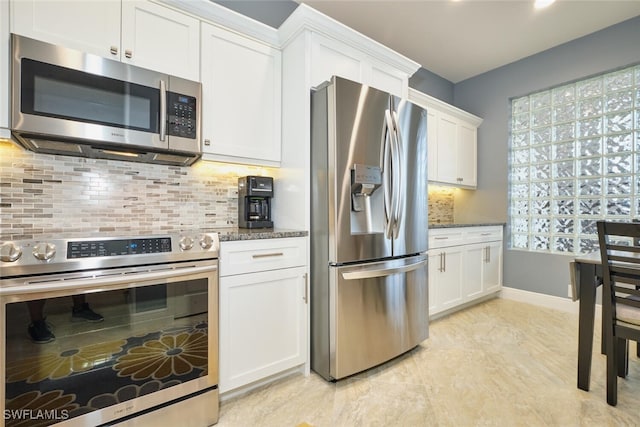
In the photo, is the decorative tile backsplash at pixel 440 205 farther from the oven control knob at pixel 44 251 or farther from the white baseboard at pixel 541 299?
the oven control knob at pixel 44 251

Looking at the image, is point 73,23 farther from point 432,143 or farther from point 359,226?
point 432,143

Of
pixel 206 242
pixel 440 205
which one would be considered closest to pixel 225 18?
pixel 206 242

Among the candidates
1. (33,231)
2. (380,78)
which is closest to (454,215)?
(380,78)

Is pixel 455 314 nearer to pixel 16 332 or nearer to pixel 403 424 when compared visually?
pixel 403 424

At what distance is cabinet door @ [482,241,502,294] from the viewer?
10.7 feet

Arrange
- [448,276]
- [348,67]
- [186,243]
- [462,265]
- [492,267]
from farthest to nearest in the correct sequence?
[492,267], [462,265], [448,276], [348,67], [186,243]

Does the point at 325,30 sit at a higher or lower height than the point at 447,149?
higher

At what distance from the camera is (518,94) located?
135 inches

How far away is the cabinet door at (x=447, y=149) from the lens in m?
3.36

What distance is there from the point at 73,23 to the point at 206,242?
129 centimetres

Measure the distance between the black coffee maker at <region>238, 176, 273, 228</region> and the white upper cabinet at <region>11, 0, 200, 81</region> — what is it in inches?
29.2

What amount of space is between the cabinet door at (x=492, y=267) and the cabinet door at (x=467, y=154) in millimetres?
868

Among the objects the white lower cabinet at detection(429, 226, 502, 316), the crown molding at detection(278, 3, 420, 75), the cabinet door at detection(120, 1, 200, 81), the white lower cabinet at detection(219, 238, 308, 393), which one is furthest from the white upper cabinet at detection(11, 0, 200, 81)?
the white lower cabinet at detection(429, 226, 502, 316)

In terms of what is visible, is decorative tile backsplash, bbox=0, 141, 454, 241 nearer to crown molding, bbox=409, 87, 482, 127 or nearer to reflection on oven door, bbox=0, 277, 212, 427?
reflection on oven door, bbox=0, 277, 212, 427
